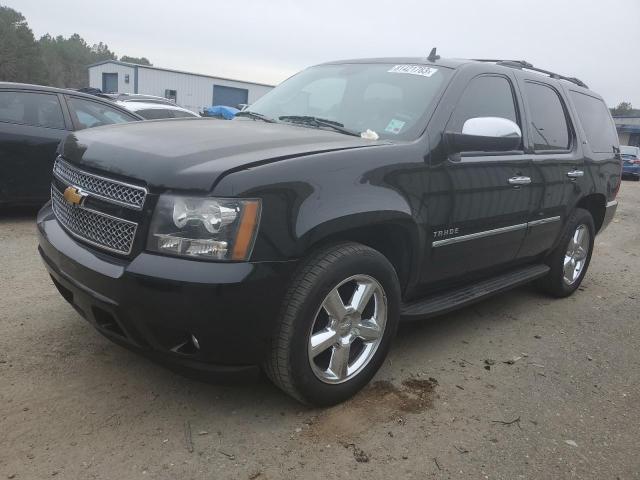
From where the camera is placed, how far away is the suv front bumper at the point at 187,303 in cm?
219

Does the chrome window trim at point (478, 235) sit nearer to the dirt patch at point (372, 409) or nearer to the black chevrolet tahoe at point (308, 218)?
the black chevrolet tahoe at point (308, 218)

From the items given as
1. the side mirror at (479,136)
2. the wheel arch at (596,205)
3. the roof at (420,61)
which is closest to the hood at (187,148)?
the side mirror at (479,136)

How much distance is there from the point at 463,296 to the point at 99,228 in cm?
220

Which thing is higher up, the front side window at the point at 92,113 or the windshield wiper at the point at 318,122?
the windshield wiper at the point at 318,122

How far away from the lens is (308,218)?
93.8 inches

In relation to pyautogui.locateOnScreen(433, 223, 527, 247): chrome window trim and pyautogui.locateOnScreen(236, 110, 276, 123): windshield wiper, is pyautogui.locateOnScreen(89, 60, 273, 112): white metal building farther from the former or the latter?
pyautogui.locateOnScreen(433, 223, 527, 247): chrome window trim

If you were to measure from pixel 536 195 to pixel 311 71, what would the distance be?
1.89m

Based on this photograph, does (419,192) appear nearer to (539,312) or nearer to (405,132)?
(405,132)

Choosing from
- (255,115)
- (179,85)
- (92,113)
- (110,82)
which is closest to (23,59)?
(110,82)

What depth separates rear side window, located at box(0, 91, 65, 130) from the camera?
227 inches

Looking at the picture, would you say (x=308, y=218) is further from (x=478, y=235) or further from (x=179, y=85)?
(x=179, y=85)

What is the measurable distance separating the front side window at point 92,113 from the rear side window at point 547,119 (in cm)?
460

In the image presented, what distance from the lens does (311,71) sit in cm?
414

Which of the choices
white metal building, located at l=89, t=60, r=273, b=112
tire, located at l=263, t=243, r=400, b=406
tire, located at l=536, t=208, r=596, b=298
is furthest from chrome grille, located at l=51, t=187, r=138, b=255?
white metal building, located at l=89, t=60, r=273, b=112
